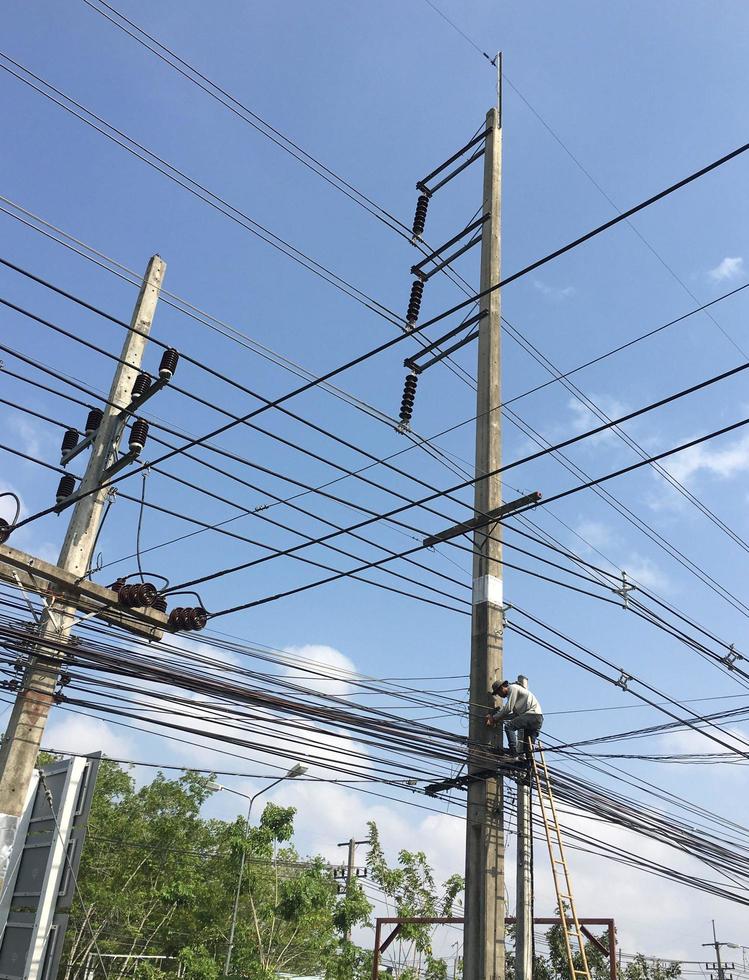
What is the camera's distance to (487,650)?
10.6m

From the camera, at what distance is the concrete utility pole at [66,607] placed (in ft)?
27.9

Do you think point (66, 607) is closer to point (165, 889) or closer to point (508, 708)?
point (508, 708)

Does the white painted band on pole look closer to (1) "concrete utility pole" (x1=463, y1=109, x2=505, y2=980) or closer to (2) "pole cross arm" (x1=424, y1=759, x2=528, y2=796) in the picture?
(1) "concrete utility pole" (x1=463, y1=109, x2=505, y2=980)

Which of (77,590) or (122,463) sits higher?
(122,463)

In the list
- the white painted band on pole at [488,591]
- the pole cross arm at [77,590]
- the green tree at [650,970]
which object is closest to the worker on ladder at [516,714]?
the white painted band on pole at [488,591]

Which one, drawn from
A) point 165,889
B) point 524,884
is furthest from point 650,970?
point 524,884

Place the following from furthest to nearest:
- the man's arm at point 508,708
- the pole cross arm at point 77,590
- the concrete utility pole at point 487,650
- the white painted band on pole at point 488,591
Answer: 1. the white painted band on pole at point 488,591
2. the man's arm at point 508,708
3. the concrete utility pole at point 487,650
4. the pole cross arm at point 77,590

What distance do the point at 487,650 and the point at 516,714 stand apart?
32.9 inches

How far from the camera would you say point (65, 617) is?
923cm

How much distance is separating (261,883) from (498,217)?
33.2 m

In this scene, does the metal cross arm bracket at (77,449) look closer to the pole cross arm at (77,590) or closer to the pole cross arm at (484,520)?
the pole cross arm at (77,590)

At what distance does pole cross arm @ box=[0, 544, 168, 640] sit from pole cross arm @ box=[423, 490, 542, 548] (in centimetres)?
364

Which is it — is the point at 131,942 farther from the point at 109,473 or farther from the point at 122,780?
the point at 109,473

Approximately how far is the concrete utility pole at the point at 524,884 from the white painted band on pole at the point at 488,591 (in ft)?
6.99
